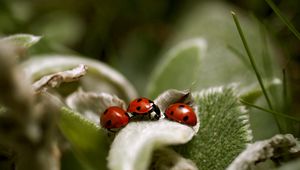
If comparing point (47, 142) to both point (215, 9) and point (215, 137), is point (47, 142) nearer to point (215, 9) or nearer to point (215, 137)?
point (215, 137)

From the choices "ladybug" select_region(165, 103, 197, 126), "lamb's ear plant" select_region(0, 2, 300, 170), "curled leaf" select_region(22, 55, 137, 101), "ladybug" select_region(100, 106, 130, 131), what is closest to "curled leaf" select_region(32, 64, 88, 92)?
"lamb's ear plant" select_region(0, 2, 300, 170)

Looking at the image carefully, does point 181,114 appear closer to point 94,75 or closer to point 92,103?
point 92,103

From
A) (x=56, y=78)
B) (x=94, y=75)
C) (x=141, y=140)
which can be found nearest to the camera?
(x=141, y=140)

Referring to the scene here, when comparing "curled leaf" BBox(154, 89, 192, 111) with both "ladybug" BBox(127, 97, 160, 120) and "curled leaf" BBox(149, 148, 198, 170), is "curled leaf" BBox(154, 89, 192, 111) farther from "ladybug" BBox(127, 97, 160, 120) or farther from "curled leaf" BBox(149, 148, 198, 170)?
"curled leaf" BBox(149, 148, 198, 170)

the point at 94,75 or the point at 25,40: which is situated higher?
the point at 25,40

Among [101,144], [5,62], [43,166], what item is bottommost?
[101,144]

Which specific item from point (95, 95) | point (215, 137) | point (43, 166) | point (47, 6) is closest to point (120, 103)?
point (95, 95)

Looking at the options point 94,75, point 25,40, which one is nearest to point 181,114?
point 25,40
